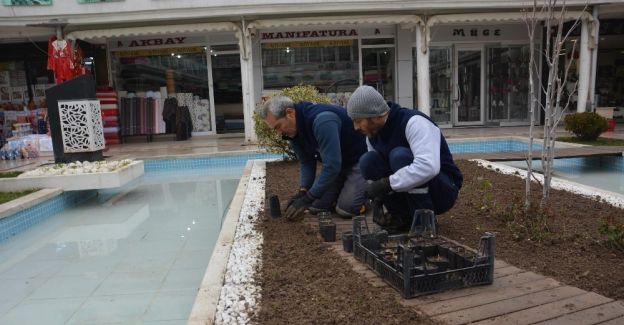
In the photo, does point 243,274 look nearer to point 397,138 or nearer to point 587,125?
point 397,138

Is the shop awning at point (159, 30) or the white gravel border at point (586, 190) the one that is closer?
the white gravel border at point (586, 190)

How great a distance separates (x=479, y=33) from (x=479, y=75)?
3.49 feet

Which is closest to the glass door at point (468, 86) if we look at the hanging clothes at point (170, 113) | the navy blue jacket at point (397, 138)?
the hanging clothes at point (170, 113)

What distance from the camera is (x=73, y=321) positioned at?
98.0 inches

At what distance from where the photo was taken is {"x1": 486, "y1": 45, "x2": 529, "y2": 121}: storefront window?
38.9 ft

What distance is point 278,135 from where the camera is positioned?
20.5ft

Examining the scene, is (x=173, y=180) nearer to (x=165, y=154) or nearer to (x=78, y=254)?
(x=165, y=154)

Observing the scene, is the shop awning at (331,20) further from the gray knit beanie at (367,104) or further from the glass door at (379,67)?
the gray knit beanie at (367,104)

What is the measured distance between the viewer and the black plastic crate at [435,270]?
1.85 meters

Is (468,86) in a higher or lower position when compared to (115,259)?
higher

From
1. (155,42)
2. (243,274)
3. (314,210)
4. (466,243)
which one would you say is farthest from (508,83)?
(243,274)

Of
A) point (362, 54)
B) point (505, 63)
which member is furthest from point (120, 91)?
point (505, 63)

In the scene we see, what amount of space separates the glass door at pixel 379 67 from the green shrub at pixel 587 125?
4923 mm

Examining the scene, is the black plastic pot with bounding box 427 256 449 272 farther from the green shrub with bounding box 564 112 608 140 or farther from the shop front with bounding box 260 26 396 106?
the shop front with bounding box 260 26 396 106
